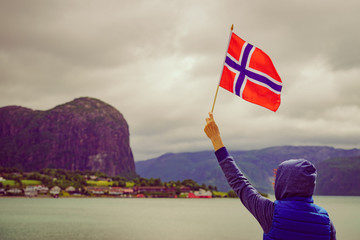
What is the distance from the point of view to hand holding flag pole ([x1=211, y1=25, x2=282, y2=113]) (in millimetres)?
7242

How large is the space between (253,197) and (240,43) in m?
4.07

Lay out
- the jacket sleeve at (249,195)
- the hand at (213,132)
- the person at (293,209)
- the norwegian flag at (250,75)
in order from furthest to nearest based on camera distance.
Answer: the norwegian flag at (250,75)
the hand at (213,132)
the jacket sleeve at (249,195)
the person at (293,209)

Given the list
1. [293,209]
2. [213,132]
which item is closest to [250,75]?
[213,132]

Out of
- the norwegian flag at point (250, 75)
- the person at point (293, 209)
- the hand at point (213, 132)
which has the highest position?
the norwegian flag at point (250, 75)

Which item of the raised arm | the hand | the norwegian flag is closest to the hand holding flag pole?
the norwegian flag

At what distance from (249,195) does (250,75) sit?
3.91 meters

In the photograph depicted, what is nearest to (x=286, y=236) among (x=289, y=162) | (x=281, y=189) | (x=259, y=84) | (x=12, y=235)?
(x=281, y=189)

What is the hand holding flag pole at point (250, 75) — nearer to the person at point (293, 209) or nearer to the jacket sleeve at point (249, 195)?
the jacket sleeve at point (249, 195)

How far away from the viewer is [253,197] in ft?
13.0

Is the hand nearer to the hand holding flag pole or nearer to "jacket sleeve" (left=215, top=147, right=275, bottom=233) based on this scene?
"jacket sleeve" (left=215, top=147, right=275, bottom=233)

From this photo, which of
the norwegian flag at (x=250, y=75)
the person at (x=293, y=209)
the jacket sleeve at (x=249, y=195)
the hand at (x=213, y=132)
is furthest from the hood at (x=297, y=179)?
the norwegian flag at (x=250, y=75)

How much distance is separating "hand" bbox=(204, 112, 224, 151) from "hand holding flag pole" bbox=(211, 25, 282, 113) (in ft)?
9.69

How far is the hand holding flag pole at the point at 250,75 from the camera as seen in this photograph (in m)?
7.24

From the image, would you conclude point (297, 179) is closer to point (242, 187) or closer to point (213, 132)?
point (242, 187)
